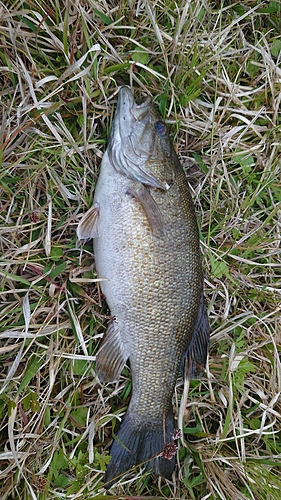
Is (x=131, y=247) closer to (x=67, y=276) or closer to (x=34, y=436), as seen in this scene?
(x=67, y=276)

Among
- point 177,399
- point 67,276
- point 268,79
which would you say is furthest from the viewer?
point 268,79

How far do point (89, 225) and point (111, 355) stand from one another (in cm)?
67

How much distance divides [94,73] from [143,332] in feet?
4.33

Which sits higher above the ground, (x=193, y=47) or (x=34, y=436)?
(x=193, y=47)

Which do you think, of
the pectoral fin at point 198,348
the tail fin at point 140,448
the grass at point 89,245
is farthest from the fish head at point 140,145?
the tail fin at point 140,448

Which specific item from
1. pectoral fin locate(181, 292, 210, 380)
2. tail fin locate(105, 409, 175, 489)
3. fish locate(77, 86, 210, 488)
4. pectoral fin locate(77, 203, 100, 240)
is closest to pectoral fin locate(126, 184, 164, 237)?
fish locate(77, 86, 210, 488)

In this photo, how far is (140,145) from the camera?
2127mm

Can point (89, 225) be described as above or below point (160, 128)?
below

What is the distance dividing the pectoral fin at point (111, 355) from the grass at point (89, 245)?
6 cm

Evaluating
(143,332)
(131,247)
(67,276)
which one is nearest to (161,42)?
(131,247)

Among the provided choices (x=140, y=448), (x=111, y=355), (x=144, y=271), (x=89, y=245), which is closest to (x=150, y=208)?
(x=144, y=271)

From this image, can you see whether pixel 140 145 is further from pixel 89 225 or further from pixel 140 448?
pixel 140 448

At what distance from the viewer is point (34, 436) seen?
2.14 meters

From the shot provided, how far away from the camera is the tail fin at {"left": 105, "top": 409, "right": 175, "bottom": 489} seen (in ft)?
7.27
